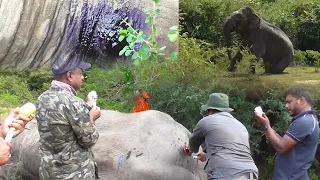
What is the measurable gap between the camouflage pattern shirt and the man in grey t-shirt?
5.28 ft

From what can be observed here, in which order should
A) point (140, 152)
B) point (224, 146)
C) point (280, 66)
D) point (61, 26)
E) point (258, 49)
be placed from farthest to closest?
point (61, 26) → point (280, 66) → point (258, 49) → point (140, 152) → point (224, 146)

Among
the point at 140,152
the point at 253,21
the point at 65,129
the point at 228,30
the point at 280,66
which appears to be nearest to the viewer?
the point at 65,129

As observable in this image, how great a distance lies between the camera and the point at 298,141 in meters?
4.03

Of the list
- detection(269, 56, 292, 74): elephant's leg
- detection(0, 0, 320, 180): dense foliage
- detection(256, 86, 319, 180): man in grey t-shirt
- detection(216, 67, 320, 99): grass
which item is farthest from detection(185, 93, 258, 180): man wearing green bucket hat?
detection(269, 56, 292, 74): elephant's leg

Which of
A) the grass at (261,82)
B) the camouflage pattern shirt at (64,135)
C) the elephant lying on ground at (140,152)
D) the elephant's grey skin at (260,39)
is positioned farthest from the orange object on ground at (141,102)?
the camouflage pattern shirt at (64,135)

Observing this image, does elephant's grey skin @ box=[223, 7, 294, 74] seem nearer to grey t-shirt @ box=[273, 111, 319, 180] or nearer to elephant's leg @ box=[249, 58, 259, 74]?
elephant's leg @ box=[249, 58, 259, 74]

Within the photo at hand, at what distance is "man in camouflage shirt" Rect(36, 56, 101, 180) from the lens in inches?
139

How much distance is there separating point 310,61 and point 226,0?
11.1 feet

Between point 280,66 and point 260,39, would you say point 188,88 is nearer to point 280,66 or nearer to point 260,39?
point 260,39

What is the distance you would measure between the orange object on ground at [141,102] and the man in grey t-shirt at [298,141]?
87.0 inches

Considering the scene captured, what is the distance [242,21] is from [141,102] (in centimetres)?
254

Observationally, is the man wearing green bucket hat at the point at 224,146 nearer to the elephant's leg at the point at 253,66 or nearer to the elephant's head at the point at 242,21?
Answer: the elephant's leg at the point at 253,66

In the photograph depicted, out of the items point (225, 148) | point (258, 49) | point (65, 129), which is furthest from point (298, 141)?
point (258, 49)

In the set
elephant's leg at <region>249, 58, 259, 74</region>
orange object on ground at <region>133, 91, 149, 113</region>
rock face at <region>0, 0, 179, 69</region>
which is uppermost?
elephant's leg at <region>249, 58, 259, 74</region>
